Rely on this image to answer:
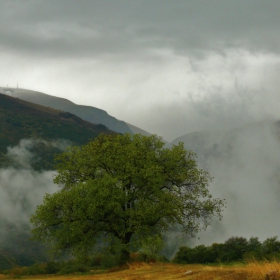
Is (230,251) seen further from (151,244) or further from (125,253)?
(125,253)

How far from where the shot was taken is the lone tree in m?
38.8

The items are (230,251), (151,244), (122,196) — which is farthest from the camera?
(230,251)

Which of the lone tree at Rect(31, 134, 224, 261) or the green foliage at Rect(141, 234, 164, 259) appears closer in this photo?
the green foliage at Rect(141, 234, 164, 259)

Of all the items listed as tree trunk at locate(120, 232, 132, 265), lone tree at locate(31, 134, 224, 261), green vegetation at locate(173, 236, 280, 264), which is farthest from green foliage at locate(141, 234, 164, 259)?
green vegetation at locate(173, 236, 280, 264)

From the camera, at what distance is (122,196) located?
3931cm

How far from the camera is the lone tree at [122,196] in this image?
127 ft

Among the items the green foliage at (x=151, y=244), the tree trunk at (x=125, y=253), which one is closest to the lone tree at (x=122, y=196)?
the tree trunk at (x=125, y=253)

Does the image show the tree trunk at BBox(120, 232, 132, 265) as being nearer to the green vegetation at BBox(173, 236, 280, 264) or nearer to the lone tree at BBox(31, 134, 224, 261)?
the lone tree at BBox(31, 134, 224, 261)

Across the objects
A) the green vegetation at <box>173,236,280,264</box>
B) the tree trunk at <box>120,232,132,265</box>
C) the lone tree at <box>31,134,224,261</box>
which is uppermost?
the lone tree at <box>31,134,224,261</box>

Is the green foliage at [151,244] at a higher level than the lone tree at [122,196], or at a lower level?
lower

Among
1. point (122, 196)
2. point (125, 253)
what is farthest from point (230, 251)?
point (122, 196)

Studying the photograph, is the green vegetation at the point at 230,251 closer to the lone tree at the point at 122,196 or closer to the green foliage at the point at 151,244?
the lone tree at the point at 122,196

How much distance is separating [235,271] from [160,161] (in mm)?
21907

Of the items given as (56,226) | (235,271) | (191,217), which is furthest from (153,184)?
(235,271)
